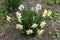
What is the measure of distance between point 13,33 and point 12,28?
0.15 metres

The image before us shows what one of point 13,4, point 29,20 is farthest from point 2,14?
point 29,20

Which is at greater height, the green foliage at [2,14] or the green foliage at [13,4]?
the green foliage at [13,4]

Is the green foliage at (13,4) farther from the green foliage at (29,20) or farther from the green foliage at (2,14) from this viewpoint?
the green foliage at (29,20)

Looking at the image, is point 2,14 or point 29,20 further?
point 2,14

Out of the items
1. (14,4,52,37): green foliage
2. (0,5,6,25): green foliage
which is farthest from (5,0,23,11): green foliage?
(14,4,52,37): green foliage

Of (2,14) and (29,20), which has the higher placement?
(29,20)

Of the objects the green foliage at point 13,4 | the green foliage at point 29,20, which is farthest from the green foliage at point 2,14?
the green foliage at point 29,20

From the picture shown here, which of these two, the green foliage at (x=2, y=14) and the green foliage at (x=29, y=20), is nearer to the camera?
the green foliage at (x=29, y=20)

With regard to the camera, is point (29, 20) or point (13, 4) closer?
point (29, 20)

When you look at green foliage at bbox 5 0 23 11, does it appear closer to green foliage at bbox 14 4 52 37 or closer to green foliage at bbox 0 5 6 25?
green foliage at bbox 0 5 6 25

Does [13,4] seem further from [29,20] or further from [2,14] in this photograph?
[29,20]

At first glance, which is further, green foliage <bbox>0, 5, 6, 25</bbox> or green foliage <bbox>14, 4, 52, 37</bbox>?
green foliage <bbox>0, 5, 6, 25</bbox>

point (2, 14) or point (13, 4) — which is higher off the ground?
point (13, 4)

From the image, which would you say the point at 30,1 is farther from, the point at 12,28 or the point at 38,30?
the point at 38,30
